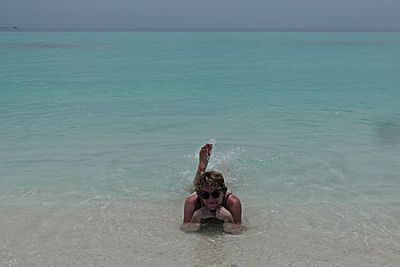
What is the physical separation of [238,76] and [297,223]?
1559cm

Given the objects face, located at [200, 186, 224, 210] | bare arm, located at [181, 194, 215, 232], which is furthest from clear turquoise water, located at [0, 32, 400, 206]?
face, located at [200, 186, 224, 210]

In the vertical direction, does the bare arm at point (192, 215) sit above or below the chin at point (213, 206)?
below

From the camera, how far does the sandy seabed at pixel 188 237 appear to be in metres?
4.46

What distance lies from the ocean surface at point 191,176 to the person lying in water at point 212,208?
14 cm

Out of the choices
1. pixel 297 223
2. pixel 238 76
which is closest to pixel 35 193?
pixel 297 223

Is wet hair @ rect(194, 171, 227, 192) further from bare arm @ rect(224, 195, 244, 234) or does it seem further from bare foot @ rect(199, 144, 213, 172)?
bare foot @ rect(199, 144, 213, 172)

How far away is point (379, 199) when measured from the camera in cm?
585

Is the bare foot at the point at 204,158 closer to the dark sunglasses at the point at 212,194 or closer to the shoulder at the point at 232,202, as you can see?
the shoulder at the point at 232,202

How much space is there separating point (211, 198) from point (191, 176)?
2.21 meters

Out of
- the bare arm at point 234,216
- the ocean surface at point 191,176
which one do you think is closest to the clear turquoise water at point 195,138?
the ocean surface at point 191,176

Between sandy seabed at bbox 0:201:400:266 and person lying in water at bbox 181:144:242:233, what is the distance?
0.11m

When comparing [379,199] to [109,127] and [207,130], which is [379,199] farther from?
[109,127]

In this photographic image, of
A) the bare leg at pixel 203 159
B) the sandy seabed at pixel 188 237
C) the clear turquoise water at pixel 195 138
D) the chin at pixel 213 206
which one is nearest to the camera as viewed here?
the sandy seabed at pixel 188 237

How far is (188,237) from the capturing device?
486 centimetres
